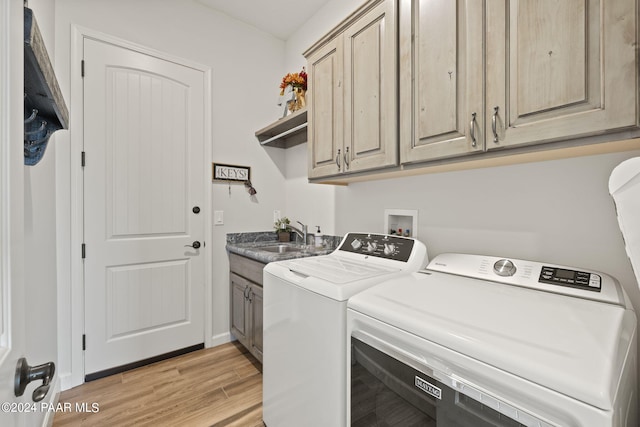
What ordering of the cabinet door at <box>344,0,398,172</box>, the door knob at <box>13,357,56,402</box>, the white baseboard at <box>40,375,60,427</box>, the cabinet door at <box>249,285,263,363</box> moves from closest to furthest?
the door knob at <box>13,357,56,402</box> → the cabinet door at <box>344,0,398,172</box> → the white baseboard at <box>40,375,60,427</box> → the cabinet door at <box>249,285,263,363</box>

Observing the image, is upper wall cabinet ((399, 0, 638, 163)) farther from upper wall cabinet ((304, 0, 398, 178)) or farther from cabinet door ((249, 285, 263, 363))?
cabinet door ((249, 285, 263, 363))

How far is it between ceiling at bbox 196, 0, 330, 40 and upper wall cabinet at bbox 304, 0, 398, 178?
855 millimetres

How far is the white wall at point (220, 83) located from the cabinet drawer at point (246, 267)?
0.12m

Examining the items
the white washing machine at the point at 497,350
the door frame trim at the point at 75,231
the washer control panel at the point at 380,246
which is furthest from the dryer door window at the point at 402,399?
the door frame trim at the point at 75,231

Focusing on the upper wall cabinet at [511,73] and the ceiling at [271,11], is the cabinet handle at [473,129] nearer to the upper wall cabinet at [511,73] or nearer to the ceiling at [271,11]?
the upper wall cabinet at [511,73]

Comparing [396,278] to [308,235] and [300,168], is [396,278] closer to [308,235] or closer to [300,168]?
[308,235]

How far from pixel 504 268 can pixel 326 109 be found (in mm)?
1314

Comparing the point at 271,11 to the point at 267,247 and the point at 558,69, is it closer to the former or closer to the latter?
the point at 267,247

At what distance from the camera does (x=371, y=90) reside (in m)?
1.50

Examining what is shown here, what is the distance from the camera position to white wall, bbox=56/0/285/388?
75.1 inches

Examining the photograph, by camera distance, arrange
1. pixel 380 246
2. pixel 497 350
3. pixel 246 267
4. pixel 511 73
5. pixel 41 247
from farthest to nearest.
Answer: pixel 246 267
pixel 380 246
pixel 41 247
pixel 511 73
pixel 497 350

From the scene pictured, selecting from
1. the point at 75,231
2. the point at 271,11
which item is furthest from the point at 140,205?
the point at 271,11

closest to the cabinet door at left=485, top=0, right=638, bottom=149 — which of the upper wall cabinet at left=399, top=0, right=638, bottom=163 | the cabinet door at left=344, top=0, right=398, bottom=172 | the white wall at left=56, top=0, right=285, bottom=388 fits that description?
the upper wall cabinet at left=399, top=0, right=638, bottom=163

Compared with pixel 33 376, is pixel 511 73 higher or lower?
higher
